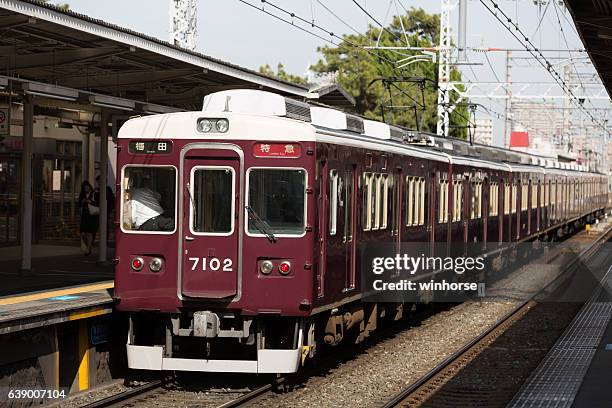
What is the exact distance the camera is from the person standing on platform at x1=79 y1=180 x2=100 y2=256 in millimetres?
18188

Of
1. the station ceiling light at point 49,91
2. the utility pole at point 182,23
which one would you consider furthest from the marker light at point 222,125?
the utility pole at point 182,23

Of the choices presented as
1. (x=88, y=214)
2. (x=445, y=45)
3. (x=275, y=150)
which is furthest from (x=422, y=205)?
(x=445, y=45)

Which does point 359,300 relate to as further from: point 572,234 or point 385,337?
point 572,234

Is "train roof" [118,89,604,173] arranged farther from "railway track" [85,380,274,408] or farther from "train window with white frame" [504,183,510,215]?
"train window with white frame" [504,183,510,215]

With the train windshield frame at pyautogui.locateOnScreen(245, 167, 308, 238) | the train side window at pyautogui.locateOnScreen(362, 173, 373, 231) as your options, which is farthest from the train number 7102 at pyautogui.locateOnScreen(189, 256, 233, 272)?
the train side window at pyautogui.locateOnScreen(362, 173, 373, 231)

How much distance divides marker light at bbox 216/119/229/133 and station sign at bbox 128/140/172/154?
0.54 m

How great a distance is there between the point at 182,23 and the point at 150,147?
32.6 feet

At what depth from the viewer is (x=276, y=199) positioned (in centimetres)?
1073

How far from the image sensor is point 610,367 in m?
12.0

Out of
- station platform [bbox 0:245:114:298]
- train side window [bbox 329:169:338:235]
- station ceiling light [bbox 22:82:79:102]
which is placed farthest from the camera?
station platform [bbox 0:245:114:298]

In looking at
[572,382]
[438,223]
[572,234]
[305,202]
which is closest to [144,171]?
[305,202]

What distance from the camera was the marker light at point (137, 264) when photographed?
1082 centimetres

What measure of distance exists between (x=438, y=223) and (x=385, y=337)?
107 inches

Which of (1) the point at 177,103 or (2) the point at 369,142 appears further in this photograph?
(1) the point at 177,103
